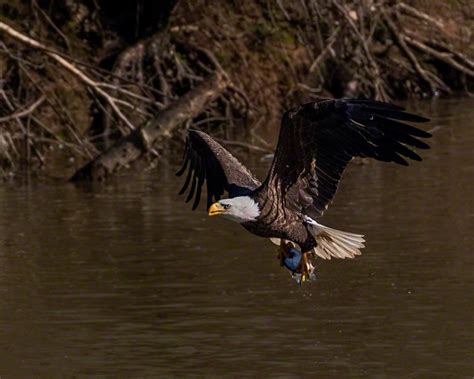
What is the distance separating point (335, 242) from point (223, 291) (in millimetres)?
628

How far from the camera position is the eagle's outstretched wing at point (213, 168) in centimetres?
780

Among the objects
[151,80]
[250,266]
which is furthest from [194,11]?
[250,266]

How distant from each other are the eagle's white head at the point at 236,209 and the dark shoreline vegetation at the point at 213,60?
17.3ft

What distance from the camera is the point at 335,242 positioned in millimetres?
7781

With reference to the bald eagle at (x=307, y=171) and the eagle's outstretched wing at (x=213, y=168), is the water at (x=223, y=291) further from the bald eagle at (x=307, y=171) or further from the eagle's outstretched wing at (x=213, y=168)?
the eagle's outstretched wing at (x=213, y=168)

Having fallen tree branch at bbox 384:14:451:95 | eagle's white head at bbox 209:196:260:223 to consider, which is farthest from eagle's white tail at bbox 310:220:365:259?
fallen tree branch at bbox 384:14:451:95

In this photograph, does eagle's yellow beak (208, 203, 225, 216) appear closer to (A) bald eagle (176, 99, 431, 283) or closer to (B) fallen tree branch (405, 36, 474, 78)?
(A) bald eagle (176, 99, 431, 283)

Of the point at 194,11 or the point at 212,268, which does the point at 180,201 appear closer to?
the point at 212,268

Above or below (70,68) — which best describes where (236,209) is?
below

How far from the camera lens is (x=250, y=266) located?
8.28 m

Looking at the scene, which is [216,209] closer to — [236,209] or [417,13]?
[236,209]

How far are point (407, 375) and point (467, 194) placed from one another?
4690 mm

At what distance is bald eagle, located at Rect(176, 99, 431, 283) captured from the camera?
22.7 feet

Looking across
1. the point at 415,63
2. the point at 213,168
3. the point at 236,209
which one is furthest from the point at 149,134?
the point at 415,63
